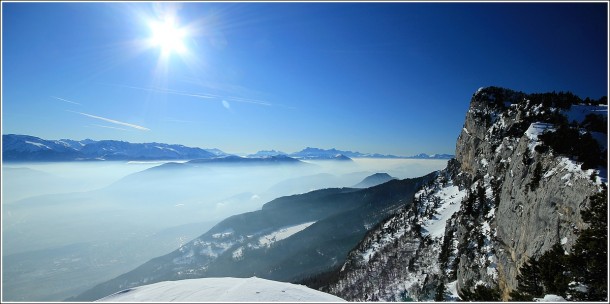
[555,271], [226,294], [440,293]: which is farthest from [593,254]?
[440,293]

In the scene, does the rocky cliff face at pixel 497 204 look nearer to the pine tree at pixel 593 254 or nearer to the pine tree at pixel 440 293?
the pine tree at pixel 593 254

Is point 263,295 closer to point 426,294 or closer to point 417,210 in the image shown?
point 426,294

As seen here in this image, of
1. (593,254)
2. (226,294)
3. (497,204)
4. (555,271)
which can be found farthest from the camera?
(497,204)

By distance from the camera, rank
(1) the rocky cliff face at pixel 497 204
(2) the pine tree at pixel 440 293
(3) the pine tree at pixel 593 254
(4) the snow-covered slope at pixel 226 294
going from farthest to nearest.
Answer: (2) the pine tree at pixel 440 293
(1) the rocky cliff face at pixel 497 204
(3) the pine tree at pixel 593 254
(4) the snow-covered slope at pixel 226 294

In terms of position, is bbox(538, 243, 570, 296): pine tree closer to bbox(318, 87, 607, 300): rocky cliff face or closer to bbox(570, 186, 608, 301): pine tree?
bbox(570, 186, 608, 301): pine tree

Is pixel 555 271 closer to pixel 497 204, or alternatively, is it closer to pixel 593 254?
pixel 593 254

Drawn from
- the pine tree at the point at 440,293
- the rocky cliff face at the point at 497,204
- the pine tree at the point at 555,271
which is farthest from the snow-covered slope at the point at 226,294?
the pine tree at the point at 440,293

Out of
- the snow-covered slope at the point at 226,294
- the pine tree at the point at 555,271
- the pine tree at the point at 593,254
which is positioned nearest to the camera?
the snow-covered slope at the point at 226,294
